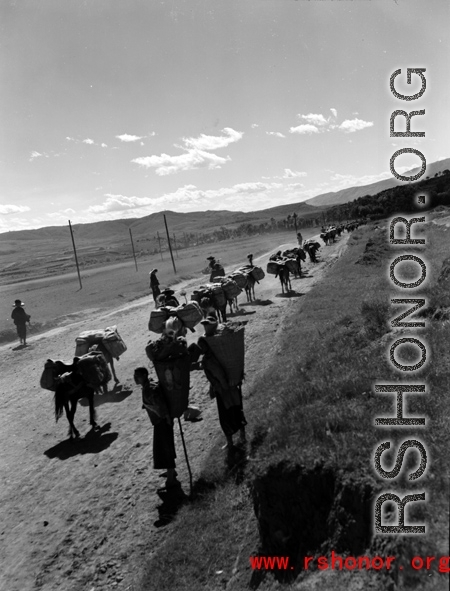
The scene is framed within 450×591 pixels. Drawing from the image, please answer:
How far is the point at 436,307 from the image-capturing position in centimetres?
947

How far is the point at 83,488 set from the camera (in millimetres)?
7984

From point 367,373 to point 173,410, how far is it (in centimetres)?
327

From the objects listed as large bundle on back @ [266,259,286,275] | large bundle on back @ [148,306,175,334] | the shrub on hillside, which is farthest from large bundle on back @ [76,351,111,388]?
large bundle on back @ [266,259,286,275]

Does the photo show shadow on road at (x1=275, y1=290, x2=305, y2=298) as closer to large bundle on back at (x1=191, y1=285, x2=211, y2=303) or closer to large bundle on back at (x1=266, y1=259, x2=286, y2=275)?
large bundle on back at (x1=266, y1=259, x2=286, y2=275)

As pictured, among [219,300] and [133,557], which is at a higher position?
[219,300]

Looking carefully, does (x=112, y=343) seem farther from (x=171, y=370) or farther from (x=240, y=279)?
(x=240, y=279)

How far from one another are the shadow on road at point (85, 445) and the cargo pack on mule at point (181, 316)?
3535 mm

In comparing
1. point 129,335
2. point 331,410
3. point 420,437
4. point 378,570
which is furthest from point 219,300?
point 378,570

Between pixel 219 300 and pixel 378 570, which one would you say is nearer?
pixel 378 570

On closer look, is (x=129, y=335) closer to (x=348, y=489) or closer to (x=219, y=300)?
(x=219, y=300)

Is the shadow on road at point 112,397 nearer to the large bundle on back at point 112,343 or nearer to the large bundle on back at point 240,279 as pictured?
the large bundle on back at point 112,343

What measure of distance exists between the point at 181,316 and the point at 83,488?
5762mm

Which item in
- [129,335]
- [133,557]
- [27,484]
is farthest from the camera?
[129,335]

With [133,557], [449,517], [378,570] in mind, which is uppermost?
[449,517]
